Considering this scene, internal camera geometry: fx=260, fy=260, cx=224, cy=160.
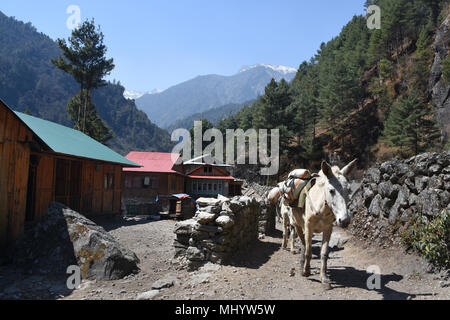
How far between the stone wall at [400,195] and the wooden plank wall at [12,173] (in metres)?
11.2

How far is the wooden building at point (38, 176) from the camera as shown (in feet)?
25.1

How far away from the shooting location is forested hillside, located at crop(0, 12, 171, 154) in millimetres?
140750

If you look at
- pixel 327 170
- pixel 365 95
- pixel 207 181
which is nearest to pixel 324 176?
pixel 327 170

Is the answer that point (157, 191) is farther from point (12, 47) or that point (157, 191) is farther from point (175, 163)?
point (12, 47)

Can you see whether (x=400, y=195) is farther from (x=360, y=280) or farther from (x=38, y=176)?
(x=38, y=176)

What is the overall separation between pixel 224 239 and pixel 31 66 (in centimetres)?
20691

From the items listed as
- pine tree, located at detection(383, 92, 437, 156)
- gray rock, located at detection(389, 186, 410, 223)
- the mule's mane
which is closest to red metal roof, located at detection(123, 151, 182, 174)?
gray rock, located at detection(389, 186, 410, 223)

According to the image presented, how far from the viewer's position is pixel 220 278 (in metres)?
5.77

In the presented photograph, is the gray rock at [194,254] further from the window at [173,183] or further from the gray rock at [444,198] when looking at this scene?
the window at [173,183]

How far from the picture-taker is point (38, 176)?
9.98m

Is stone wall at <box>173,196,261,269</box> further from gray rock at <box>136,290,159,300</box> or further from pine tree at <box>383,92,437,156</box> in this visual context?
pine tree at <box>383,92,437,156</box>

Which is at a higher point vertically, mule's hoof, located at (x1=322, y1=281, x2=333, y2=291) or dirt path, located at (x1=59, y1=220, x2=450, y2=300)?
mule's hoof, located at (x1=322, y1=281, x2=333, y2=291)

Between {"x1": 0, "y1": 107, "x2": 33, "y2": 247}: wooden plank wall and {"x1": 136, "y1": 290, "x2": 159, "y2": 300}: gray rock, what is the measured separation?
5317mm
